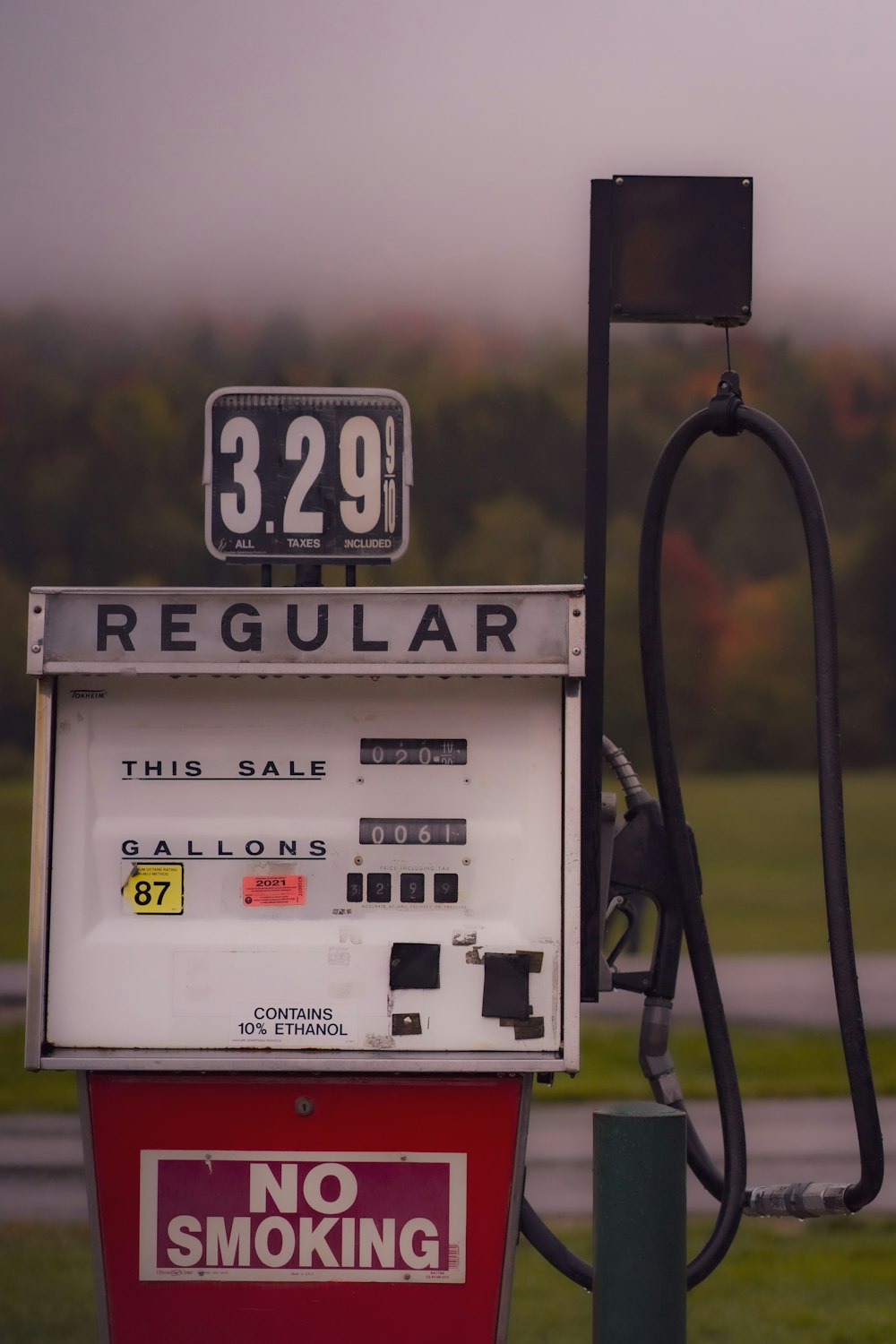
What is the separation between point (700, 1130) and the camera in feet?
31.1

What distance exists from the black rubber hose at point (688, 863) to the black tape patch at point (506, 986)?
459 mm

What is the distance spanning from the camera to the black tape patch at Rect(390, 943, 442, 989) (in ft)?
11.5

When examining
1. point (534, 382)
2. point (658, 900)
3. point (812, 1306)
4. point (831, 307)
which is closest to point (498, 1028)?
point (658, 900)

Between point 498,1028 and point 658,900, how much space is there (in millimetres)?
637

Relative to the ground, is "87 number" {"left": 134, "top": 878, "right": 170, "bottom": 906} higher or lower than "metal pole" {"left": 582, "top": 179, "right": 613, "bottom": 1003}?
lower

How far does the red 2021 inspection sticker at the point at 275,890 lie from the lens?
3.55m

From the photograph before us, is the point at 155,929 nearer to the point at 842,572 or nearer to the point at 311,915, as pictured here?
the point at 311,915

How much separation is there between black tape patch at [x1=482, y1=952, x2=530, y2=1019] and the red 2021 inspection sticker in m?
0.41

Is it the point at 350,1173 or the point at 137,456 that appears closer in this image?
the point at 350,1173

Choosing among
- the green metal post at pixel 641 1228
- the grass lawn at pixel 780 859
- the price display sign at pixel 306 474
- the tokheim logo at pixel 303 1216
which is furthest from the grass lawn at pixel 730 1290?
the grass lawn at pixel 780 859

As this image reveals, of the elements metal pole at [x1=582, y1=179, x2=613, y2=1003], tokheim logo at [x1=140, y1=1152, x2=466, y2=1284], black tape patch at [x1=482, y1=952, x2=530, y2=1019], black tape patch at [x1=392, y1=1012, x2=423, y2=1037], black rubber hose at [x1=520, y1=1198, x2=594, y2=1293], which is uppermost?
metal pole at [x1=582, y1=179, x2=613, y2=1003]

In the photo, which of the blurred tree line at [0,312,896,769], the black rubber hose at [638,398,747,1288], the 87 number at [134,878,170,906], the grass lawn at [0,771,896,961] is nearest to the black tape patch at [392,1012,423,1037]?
the 87 number at [134,878,170,906]

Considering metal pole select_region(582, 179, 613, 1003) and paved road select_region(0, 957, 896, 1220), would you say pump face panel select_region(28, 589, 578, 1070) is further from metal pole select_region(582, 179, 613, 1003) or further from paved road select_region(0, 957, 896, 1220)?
paved road select_region(0, 957, 896, 1220)

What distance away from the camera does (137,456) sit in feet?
40.6
